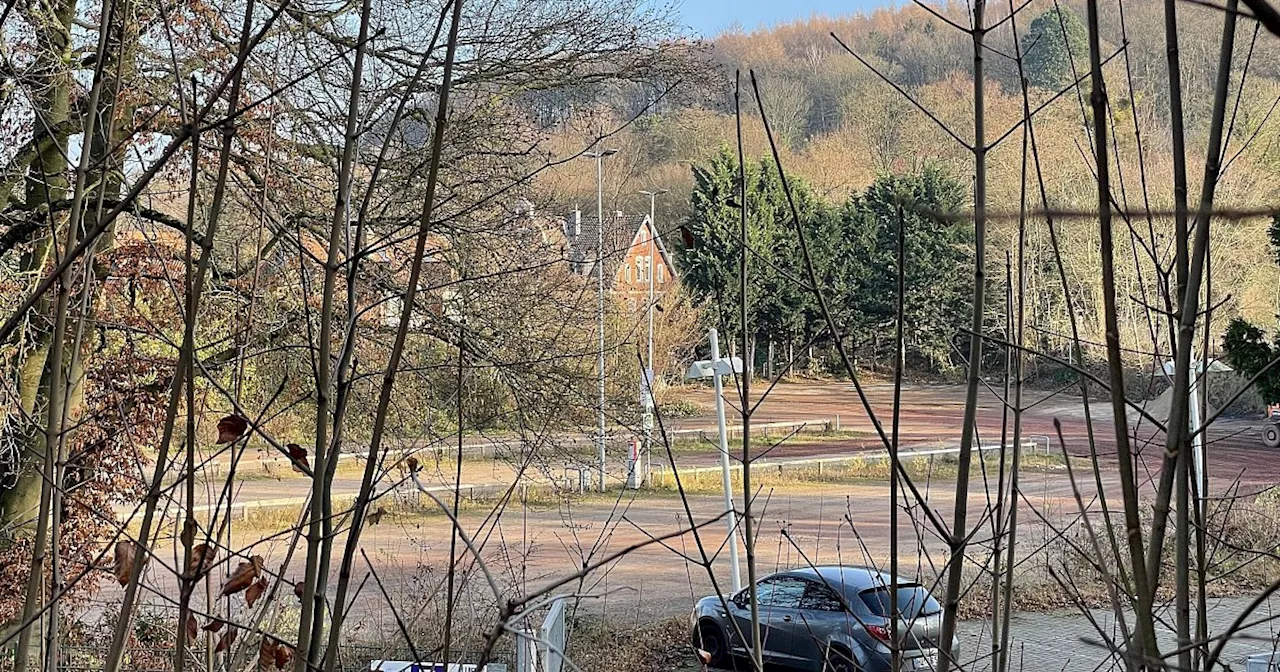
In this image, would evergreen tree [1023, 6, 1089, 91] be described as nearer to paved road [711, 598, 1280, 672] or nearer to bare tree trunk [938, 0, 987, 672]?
bare tree trunk [938, 0, 987, 672]

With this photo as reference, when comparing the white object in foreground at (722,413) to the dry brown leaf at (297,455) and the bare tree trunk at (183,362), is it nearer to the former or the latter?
the dry brown leaf at (297,455)

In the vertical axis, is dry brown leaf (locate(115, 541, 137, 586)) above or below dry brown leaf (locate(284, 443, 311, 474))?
below

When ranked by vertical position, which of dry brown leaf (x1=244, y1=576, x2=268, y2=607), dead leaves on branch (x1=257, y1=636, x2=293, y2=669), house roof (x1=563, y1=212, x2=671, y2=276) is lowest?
dead leaves on branch (x1=257, y1=636, x2=293, y2=669)

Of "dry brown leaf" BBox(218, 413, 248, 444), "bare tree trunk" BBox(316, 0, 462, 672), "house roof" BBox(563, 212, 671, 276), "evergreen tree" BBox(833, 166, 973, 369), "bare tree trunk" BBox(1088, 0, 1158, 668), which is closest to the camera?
"bare tree trunk" BBox(1088, 0, 1158, 668)

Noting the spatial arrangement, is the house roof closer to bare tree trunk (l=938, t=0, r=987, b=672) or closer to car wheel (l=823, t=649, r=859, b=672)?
car wheel (l=823, t=649, r=859, b=672)

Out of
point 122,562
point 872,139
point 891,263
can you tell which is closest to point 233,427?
point 122,562

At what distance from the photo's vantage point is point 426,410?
764 centimetres

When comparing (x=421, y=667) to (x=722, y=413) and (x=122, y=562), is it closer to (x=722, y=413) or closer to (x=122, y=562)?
(x=122, y=562)

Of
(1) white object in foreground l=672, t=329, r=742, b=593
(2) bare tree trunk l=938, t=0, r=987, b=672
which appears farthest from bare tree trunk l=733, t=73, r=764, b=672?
(2) bare tree trunk l=938, t=0, r=987, b=672

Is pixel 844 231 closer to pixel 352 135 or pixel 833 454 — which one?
pixel 833 454

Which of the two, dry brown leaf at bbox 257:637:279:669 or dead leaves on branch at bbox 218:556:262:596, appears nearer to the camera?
dead leaves on branch at bbox 218:556:262:596

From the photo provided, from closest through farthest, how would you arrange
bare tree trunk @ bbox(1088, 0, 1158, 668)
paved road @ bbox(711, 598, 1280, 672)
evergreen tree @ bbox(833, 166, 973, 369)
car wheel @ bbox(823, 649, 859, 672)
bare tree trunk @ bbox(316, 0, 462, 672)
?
bare tree trunk @ bbox(1088, 0, 1158, 668)
bare tree trunk @ bbox(316, 0, 462, 672)
car wheel @ bbox(823, 649, 859, 672)
paved road @ bbox(711, 598, 1280, 672)
evergreen tree @ bbox(833, 166, 973, 369)

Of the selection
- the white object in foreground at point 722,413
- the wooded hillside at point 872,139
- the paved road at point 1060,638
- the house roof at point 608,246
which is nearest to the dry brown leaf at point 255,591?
the white object in foreground at point 722,413

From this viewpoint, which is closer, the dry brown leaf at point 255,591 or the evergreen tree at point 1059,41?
the dry brown leaf at point 255,591
